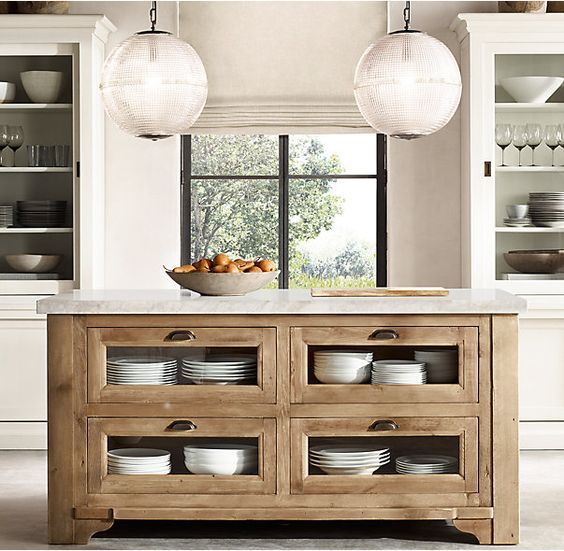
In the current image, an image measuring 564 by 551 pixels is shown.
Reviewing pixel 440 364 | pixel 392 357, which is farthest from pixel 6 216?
pixel 440 364

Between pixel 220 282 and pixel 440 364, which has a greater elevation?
pixel 220 282

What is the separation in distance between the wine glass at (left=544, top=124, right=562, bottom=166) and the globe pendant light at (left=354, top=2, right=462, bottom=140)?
1.78 m

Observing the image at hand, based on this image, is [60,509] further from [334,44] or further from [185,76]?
[334,44]

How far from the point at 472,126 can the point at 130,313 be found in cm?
240

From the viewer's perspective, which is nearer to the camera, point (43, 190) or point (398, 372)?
point (398, 372)

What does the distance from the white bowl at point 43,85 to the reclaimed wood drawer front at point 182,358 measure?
2.11 meters

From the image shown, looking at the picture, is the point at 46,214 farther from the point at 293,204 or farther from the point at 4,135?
the point at 293,204

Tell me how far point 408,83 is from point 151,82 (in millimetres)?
893

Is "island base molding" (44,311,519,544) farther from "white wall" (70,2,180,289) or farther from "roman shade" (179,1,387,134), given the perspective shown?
"roman shade" (179,1,387,134)

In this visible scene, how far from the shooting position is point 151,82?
3.57m

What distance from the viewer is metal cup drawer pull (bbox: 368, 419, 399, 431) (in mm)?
3479

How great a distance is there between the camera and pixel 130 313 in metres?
3.49

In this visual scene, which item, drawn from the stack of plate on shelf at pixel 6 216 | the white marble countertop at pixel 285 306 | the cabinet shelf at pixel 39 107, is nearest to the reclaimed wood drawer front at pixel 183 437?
the white marble countertop at pixel 285 306

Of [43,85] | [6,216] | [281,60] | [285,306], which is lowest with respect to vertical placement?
[285,306]
